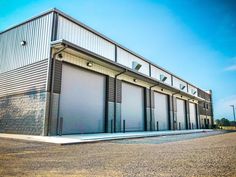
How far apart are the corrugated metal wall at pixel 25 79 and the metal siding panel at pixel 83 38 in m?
2.13

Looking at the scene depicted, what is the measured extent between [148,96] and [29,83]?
11.1 metres

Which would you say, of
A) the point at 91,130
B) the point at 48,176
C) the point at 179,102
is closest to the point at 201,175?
the point at 48,176

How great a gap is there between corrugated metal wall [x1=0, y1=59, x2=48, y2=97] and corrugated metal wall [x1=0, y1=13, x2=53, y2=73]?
0.35 m

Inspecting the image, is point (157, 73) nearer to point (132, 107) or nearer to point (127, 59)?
point (127, 59)

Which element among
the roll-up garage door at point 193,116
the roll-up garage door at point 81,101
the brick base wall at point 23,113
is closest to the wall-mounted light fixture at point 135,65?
the roll-up garage door at point 81,101

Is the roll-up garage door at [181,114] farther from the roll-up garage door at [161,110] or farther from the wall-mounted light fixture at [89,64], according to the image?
the wall-mounted light fixture at [89,64]

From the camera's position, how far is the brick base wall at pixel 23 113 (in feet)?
34.1

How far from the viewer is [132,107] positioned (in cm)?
1730

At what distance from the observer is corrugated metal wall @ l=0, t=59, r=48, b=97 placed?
11.0 meters

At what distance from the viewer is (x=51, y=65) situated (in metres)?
10.8

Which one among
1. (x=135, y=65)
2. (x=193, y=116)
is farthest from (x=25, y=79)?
(x=193, y=116)

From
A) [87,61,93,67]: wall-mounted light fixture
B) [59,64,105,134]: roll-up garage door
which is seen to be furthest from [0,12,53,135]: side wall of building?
[87,61,93,67]: wall-mounted light fixture

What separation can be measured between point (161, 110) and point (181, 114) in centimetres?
648

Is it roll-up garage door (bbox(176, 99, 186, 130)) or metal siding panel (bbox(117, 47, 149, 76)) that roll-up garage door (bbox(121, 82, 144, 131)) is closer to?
metal siding panel (bbox(117, 47, 149, 76))
